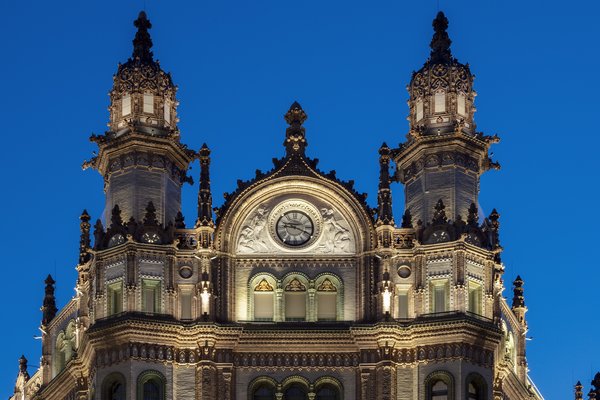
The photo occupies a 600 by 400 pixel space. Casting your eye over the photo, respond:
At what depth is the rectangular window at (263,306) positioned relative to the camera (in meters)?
111

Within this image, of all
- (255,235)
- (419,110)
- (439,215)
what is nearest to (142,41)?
(255,235)

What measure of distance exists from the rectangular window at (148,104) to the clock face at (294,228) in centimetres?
942

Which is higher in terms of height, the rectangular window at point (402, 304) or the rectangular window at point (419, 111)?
the rectangular window at point (419, 111)

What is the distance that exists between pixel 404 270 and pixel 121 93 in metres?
18.3

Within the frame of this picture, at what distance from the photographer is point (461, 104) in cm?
11519

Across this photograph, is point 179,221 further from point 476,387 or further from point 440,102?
point 476,387

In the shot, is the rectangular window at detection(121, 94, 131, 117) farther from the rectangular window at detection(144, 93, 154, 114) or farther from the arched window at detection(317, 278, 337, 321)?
the arched window at detection(317, 278, 337, 321)

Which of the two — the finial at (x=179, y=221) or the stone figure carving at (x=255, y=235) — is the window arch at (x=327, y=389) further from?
the finial at (x=179, y=221)

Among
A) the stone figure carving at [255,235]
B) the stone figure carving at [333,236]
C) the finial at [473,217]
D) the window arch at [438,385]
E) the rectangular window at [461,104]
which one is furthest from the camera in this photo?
the rectangular window at [461,104]

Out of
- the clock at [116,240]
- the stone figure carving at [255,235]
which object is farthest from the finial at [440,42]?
the clock at [116,240]

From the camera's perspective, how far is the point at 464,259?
361 ft

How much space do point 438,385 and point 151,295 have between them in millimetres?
15321

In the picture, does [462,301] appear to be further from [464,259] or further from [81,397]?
[81,397]

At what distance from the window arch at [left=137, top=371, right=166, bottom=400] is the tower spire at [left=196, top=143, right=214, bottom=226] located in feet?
27.8
